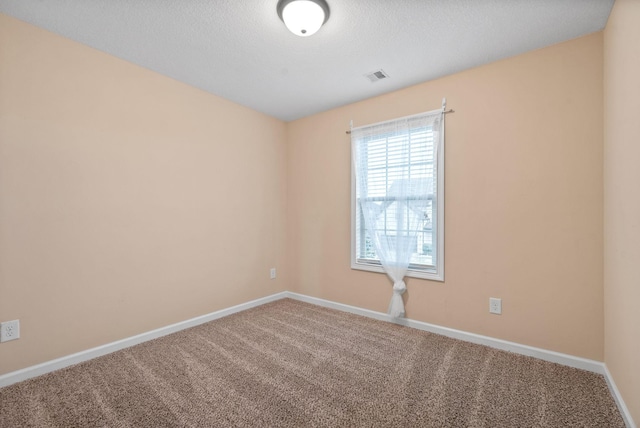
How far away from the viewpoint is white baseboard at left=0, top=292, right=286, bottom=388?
6.26 feet

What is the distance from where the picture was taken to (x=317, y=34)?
6.84 ft

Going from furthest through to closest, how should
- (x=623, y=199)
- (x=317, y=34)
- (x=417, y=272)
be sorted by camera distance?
(x=417, y=272), (x=317, y=34), (x=623, y=199)

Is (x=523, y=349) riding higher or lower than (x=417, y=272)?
lower

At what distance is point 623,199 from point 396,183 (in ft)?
5.42

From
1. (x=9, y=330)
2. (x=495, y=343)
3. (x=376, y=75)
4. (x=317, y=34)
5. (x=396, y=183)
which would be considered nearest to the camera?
(x=9, y=330)

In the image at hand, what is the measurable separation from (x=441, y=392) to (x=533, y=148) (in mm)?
1956

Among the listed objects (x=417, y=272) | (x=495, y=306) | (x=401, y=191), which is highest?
(x=401, y=191)

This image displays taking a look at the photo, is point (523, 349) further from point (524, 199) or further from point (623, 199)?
point (623, 199)

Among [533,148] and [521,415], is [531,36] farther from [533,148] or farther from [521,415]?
[521,415]

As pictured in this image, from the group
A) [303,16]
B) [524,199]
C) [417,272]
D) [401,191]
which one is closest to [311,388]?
[417,272]

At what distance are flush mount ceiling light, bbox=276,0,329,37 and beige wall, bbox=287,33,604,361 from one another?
144 centimetres

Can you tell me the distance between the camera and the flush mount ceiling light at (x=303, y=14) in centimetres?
173

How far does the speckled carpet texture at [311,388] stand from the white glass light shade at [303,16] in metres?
2.35

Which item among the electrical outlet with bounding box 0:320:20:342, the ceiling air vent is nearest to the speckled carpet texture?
the electrical outlet with bounding box 0:320:20:342
